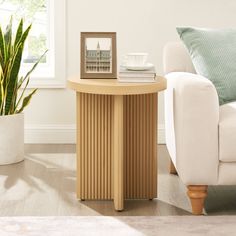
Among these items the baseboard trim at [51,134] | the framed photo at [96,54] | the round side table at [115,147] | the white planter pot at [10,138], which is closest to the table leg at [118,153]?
the round side table at [115,147]

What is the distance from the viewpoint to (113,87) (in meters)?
2.90

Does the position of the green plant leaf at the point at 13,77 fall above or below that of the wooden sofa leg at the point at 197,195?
above

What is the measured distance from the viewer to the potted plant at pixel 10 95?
3820 mm

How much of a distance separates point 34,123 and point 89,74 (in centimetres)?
147

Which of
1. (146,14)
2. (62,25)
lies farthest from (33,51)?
(146,14)

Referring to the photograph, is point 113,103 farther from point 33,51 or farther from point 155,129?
point 33,51

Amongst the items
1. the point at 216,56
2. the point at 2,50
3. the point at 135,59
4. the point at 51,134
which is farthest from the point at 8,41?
the point at 216,56

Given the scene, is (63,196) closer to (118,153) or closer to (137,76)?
(118,153)

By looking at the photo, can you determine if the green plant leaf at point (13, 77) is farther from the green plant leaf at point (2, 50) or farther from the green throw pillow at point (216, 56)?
the green throw pillow at point (216, 56)

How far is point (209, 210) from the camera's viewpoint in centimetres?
307

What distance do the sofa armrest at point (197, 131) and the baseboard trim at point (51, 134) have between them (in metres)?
1.58

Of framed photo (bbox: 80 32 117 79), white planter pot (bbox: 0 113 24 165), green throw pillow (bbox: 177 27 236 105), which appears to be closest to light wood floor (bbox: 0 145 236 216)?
white planter pot (bbox: 0 113 24 165)

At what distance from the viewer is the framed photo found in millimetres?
3133

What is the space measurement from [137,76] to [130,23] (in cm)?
150
